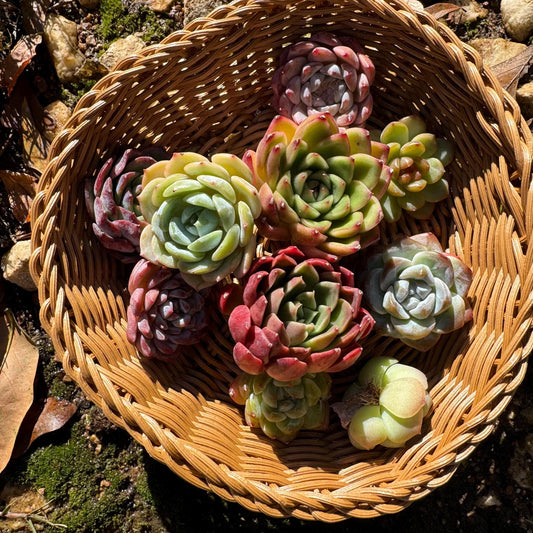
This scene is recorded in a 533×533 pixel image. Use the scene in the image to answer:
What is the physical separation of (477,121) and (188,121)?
2.25ft

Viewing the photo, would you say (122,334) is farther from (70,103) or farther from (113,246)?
(70,103)

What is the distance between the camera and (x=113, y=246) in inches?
53.6

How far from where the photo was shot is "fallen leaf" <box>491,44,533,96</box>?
1628 millimetres

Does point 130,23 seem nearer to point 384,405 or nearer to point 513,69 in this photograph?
point 513,69

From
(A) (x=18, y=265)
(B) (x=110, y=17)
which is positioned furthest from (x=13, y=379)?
(B) (x=110, y=17)

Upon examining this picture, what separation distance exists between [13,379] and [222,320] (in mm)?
588

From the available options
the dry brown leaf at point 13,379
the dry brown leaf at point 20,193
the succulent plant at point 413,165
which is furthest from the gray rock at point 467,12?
the dry brown leaf at point 13,379

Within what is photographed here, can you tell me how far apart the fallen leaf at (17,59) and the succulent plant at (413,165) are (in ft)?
3.29

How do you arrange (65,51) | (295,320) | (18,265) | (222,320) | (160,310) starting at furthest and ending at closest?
(65,51)
(18,265)
(222,320)
(160,310)
(295,320)

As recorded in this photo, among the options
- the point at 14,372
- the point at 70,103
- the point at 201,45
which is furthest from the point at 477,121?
the point at 14,372

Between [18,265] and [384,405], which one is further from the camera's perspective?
[18,265]

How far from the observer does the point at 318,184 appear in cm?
125

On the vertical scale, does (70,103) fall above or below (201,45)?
below

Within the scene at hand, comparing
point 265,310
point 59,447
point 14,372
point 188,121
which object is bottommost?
point 59,447
